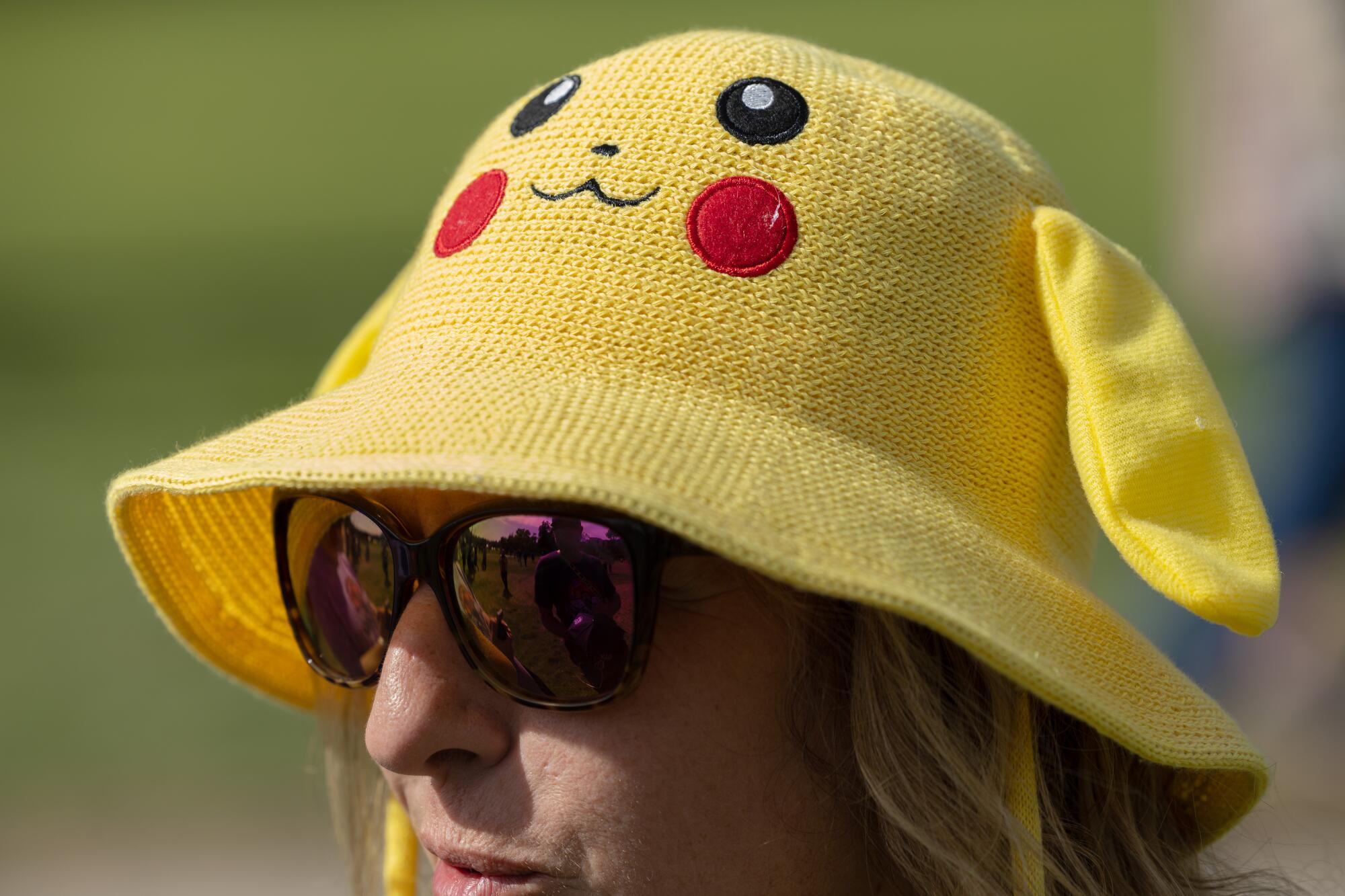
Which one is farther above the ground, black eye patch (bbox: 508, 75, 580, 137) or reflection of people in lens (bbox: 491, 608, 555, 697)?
→ black eye patch (bbox: 508, 75, 580, 137)

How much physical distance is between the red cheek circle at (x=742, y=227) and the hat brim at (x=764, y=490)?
15cm

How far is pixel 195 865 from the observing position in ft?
12.9

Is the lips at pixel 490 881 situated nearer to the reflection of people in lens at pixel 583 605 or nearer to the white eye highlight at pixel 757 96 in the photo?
the reflection of people in lens at pixel 583 605

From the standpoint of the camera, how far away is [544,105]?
1493 millimetres

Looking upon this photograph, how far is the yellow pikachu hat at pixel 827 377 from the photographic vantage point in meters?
1.20

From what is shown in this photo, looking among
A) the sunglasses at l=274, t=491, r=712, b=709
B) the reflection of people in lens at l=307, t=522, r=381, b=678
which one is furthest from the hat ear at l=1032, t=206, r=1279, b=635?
the reflection of people in lens at l=307, t=522, r=381, b=678

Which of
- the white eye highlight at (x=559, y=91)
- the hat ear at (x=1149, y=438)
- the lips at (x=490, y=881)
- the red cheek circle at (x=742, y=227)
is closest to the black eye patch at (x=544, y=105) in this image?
the white eye highlight at (x=559, y=91)

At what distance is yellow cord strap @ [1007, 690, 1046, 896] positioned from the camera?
4.42 ft

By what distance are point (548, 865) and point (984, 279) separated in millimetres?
757

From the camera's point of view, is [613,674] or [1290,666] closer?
[613,674]

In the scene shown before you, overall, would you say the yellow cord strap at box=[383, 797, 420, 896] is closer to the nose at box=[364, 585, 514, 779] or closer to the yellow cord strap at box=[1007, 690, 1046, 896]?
the nose at box=[364, 585, 514, 779]

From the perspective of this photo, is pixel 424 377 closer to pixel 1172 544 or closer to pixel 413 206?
pixel 1172 544

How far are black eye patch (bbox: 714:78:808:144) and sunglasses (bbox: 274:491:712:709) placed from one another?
45cm

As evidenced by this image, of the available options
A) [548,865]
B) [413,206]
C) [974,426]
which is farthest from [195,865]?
[413,206]
